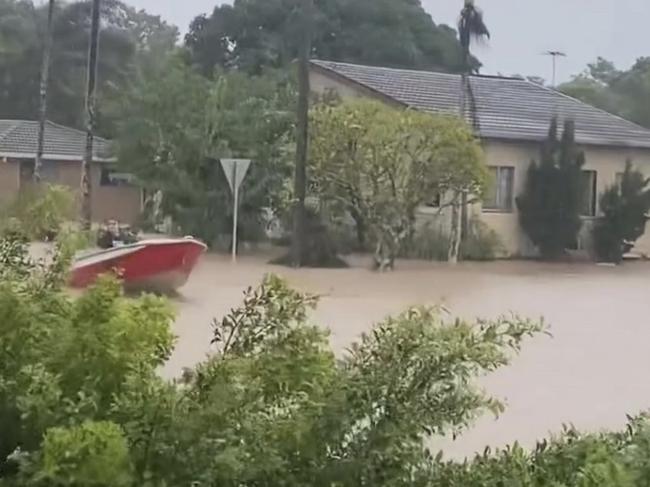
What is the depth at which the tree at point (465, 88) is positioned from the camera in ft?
8.62

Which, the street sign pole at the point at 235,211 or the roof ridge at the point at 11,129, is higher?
the roof ridge at the point at 11,129

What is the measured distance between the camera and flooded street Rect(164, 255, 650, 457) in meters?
1.98

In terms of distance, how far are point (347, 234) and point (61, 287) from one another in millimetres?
2873

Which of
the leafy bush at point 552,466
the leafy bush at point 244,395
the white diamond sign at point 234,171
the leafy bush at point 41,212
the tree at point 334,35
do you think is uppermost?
the tree at point 334,35

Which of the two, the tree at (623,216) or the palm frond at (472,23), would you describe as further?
the tree at (623,216)

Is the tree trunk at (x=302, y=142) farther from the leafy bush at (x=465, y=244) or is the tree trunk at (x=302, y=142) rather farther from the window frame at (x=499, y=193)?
the window frame at (x=499, y=193)

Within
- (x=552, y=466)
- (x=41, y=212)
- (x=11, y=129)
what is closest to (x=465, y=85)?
(x=11, y=129)

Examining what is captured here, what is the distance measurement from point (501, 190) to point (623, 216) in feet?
1.50

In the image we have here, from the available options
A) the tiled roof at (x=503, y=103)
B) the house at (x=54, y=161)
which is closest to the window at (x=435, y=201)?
the tiled roof at (x=503, y=103)

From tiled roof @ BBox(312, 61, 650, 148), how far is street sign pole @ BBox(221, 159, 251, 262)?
48cm

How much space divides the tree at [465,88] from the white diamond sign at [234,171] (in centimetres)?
66

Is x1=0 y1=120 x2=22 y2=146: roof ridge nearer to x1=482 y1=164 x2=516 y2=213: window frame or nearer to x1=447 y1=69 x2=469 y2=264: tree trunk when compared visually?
x1=447 y1=69 x2=469 y2=264: tree trunk

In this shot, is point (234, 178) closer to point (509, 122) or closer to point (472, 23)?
point (509, 122)

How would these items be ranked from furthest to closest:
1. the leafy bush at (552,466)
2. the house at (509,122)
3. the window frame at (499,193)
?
1. the window frame at (499,193)
2. the house at (509,122)
3. the leafy bush at (552,466)
